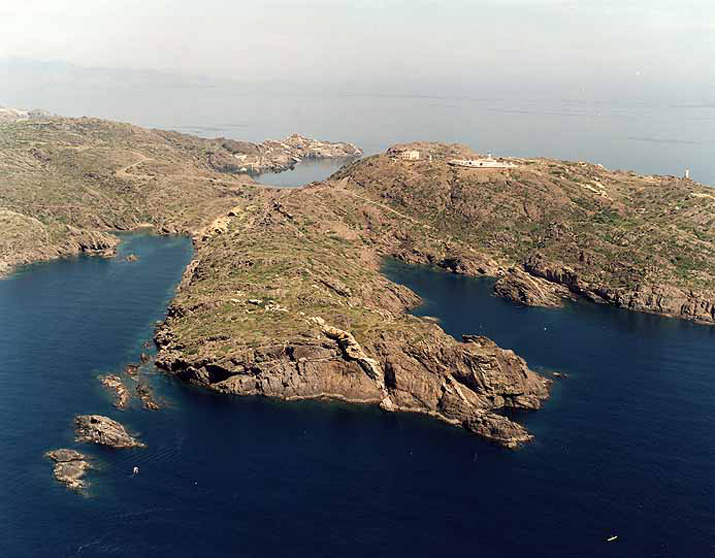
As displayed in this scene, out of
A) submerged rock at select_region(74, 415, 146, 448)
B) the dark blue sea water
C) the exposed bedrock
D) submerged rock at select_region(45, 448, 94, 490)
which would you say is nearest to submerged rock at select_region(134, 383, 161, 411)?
→ the dark blue sea water

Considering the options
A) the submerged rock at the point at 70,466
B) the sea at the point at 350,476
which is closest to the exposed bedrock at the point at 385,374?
the sea at the point at 350,476

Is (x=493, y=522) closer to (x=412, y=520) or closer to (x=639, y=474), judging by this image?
(x=412, y=520)

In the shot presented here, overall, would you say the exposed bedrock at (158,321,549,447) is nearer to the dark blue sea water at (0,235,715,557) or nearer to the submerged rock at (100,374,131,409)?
the dark blue sea water at (0,235,715,557)

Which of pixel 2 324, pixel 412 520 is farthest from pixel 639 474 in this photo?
pixel 2 324

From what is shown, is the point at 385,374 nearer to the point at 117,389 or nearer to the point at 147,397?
the point at 147,397

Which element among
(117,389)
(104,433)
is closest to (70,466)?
(104,433)

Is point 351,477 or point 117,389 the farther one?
point 117,389
